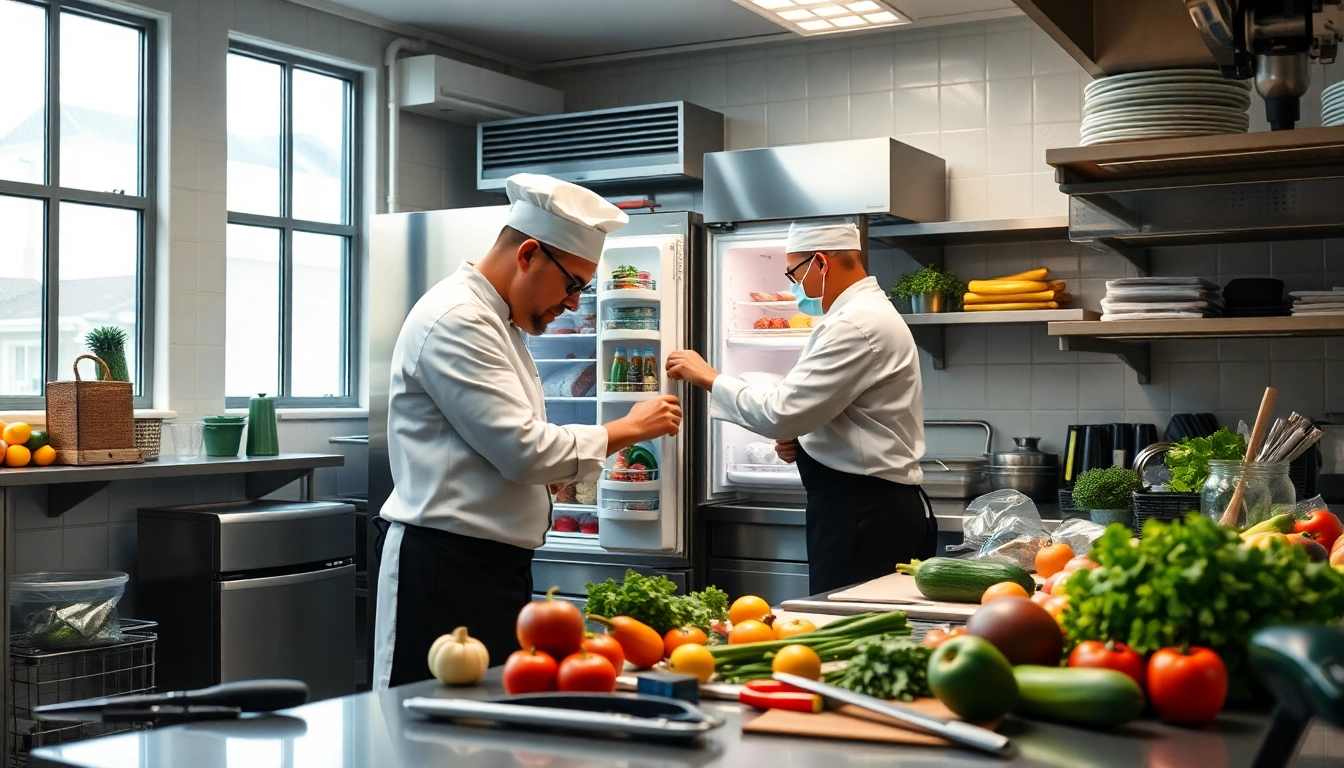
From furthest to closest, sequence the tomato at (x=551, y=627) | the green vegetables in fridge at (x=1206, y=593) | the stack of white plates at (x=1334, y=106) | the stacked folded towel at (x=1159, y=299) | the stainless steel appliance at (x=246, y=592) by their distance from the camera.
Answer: the stainless steel appliance at (x=246, y=592), the stacked folded towel at (x=1159, y=299), the stack of white plates at (x=1334, y=106), the tomato at (x=551, y=627), the green vegetables in fridge at (x=1206, y=593)

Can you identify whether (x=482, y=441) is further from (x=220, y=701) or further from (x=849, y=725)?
(x=849, y=725)

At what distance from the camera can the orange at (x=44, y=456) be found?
3904 mm

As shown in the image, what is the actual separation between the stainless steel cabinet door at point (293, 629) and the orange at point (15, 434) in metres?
0.75

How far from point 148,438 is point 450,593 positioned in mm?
2302

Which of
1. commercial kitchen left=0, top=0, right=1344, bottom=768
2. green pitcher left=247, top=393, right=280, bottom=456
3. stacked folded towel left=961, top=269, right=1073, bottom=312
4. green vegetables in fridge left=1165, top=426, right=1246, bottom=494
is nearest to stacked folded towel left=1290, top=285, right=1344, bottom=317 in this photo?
commercial kitchen left=0, top=0, right=1344, bottom=768

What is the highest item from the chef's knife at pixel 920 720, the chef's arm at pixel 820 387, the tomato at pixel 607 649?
the chef's arm at pixel 820 387

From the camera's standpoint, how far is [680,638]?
1.67 metres

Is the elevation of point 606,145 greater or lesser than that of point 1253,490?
greater

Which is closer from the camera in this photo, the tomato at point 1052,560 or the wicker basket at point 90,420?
the tomato at point 1052,560

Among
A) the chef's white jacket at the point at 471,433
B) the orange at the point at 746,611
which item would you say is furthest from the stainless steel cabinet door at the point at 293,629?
the orange at the point at 746,611

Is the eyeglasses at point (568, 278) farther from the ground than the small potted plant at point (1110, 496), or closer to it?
farther from the ground

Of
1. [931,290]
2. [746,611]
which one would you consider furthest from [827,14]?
[746,611]

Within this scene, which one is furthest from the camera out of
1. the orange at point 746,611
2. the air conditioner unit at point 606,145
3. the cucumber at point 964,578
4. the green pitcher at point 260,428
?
the air conditioner unit at point 606,145

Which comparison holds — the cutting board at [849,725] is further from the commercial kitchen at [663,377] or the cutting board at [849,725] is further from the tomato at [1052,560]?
the tomato at [1052,560]
